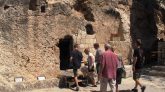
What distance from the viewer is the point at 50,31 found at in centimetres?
1505

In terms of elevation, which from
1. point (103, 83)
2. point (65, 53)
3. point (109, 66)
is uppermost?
point (65, 53)

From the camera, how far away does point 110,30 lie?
16.6 metres

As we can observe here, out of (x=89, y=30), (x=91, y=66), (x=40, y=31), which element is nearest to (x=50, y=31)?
(x=40, y=31)

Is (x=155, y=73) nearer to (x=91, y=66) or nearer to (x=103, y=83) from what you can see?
(x=91, y=66)

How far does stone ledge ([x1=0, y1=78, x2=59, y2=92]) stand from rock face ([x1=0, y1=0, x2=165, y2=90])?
47.2 inches

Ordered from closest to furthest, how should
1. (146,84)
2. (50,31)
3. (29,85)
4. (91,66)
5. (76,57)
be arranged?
(29,85), (76,57), (91,66), (146,84), (50,31)

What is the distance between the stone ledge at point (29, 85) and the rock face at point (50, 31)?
47.2 inches

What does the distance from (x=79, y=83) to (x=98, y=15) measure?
383 cm

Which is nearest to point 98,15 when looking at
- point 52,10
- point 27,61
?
point 52,10

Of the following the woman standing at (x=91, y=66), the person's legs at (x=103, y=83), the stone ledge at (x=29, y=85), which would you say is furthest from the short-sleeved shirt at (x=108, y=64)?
the stone ledge at (x=29, y=85)

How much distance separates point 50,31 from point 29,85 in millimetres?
3235

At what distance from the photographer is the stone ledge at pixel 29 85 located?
38.7ft

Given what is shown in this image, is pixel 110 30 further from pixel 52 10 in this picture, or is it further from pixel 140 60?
pixel 140 60

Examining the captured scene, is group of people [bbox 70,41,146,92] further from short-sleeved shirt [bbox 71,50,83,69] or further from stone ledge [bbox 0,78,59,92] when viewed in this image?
stone ledge [bbox 0,78,59,92]
